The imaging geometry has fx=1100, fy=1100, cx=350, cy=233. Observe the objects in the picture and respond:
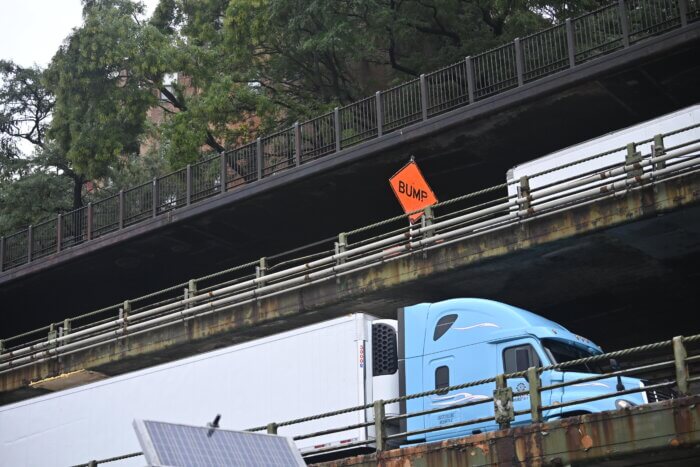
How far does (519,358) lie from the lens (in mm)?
17844

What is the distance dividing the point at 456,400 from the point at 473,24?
77.5 ft

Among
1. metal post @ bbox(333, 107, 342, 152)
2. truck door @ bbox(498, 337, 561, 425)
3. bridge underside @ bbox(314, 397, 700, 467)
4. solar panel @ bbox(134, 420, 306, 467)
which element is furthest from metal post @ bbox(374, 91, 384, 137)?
solar panel @ bbox(134, 420, 306, 467)

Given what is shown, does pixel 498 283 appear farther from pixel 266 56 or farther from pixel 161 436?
pixel 266 56

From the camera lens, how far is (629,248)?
Result: 2317cm

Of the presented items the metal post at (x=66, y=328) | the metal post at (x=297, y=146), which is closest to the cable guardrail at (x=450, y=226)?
the metal post at (x=66, y=328)

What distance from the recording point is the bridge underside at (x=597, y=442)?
47.6ft

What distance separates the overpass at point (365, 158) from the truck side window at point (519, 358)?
8.88 meters

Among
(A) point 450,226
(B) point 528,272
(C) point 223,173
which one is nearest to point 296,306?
(A) point 450,226

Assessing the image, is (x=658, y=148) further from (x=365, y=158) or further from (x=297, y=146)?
(x=297, y=146)

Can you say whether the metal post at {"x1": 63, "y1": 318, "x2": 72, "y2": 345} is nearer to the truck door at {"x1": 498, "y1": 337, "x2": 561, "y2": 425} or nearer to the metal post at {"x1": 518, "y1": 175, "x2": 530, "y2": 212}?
the metal post at {"x1": 518, "y1": 175, "x2": 530, "y2": 212}

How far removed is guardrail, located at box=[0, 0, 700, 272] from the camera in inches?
1075

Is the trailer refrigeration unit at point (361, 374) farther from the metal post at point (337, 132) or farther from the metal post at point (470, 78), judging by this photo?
the metal post at point (337, 132)

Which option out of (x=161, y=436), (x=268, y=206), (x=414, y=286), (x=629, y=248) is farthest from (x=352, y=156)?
(x=161, y=436)

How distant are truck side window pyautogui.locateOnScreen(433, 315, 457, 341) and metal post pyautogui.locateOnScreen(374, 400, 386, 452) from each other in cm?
192
